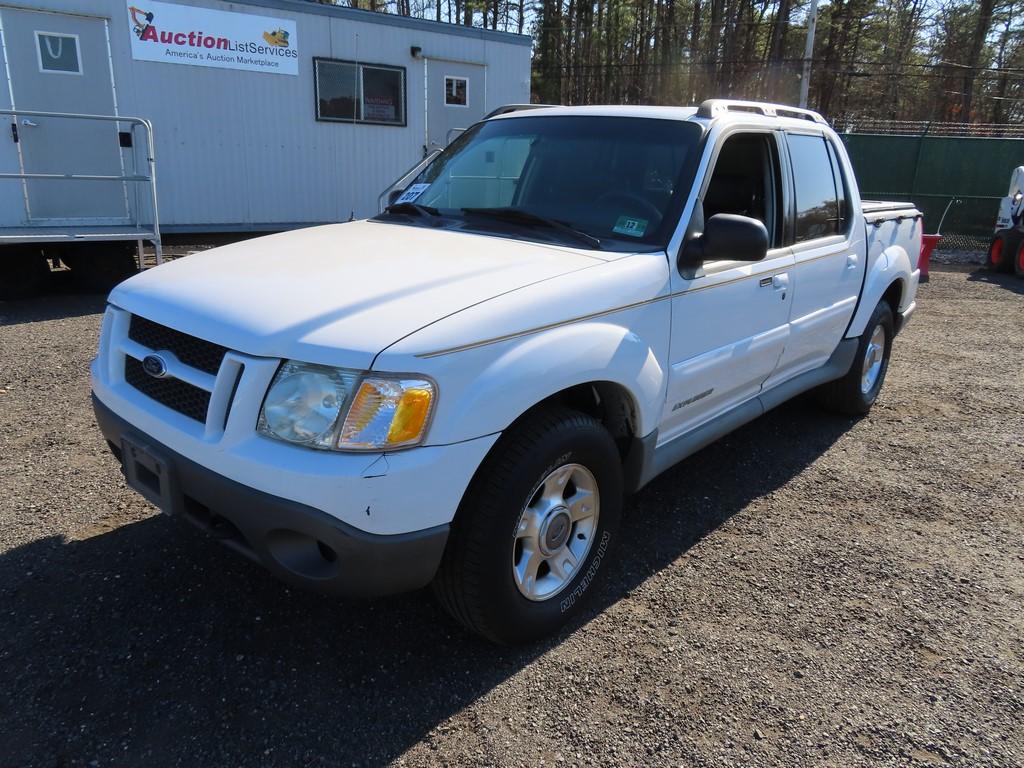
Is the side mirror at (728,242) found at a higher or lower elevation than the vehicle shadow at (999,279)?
higher

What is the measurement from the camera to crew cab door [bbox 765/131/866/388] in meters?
3.98

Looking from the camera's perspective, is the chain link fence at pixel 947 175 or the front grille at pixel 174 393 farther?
the chain link fence at pixel 947 175

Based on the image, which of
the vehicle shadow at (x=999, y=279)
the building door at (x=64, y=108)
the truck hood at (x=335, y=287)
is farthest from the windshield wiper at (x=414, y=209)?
the vehicle shadow at (x=999, y=279)

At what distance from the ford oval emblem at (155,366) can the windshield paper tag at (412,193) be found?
1753 millimetres

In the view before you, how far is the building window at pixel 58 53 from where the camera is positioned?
894cm

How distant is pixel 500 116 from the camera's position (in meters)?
4.09

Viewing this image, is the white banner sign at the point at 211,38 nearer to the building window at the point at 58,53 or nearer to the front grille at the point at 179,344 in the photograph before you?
the building window at the point at 58,53

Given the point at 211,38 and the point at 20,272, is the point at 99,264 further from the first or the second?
the point at 211,38

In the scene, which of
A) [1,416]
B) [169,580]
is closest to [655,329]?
[169,580]

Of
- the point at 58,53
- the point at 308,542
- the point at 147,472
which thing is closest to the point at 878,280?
the point at 308,542

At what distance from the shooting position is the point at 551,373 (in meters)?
2.42

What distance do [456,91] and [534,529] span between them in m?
11.1

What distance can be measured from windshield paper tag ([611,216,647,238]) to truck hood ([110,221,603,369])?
0.32 meters

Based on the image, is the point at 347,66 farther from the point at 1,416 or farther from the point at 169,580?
the point at 169,580
